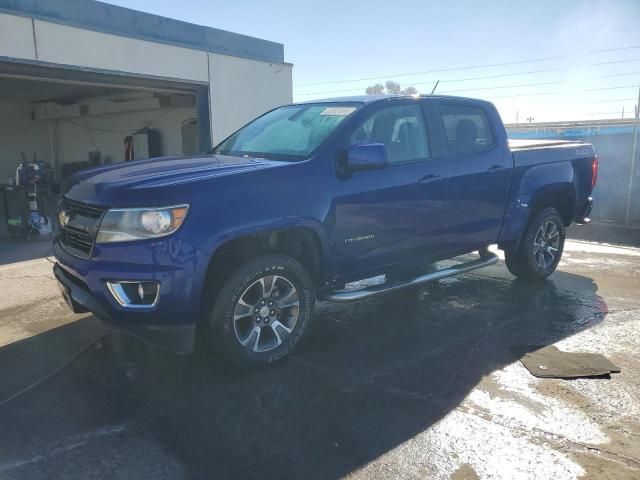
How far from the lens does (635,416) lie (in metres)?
3.25

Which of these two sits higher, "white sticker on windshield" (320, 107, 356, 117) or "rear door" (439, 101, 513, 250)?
"white sticker on windshield" (320, 107, 356, 117)

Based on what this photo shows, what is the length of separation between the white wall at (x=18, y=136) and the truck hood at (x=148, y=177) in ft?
44.1

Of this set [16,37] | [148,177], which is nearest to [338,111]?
[148,177]

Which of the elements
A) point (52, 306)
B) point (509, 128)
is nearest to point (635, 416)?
point (52, 306)

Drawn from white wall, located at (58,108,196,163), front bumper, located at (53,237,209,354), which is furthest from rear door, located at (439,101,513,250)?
white wall, located at (58,108,196,163)

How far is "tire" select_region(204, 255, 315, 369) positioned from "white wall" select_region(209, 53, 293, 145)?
668 centimetres

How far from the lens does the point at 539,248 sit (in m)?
6.27

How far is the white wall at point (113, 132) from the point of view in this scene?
43.7 feet

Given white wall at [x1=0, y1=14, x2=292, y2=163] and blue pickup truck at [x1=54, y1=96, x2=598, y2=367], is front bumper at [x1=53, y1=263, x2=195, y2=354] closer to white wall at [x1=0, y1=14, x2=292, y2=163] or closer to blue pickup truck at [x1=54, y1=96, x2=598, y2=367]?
blue pickup truck at [x1=54, y1=96, x2=598, y2=367]

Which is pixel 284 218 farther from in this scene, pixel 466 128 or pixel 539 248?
pixel 539 248

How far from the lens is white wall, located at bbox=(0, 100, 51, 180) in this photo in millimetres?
15297

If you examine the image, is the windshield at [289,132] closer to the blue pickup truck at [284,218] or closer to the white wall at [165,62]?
the blue pickup truck at [284,218]

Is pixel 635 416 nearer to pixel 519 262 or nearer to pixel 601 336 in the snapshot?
pixel 601 336

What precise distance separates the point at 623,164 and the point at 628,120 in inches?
33.5
